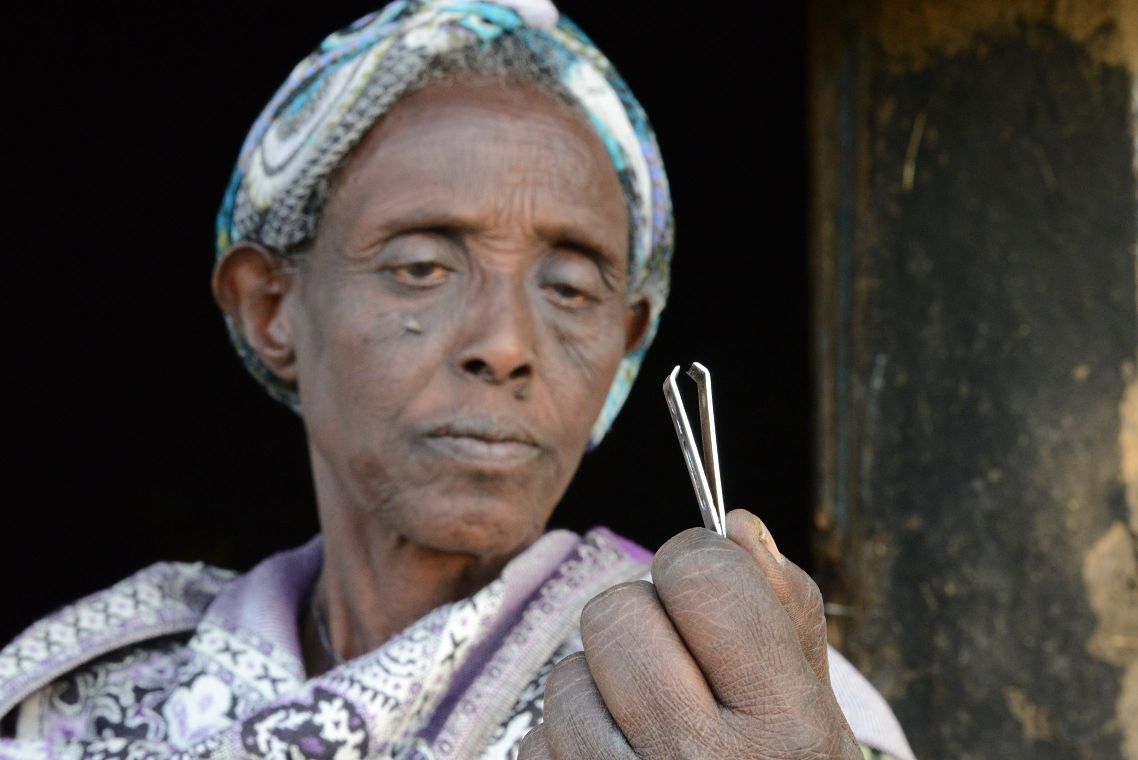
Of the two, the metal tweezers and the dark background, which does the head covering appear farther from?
the dark background

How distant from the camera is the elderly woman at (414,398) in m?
1.61

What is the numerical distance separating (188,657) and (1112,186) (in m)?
1.92

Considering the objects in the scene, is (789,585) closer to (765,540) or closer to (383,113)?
(765,540)

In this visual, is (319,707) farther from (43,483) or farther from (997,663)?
(43,483)

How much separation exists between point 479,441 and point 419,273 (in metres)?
0.27

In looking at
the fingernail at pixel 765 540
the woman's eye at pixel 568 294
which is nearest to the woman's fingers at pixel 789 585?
the fingernail at pixel 765 540

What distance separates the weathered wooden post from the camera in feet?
8.21

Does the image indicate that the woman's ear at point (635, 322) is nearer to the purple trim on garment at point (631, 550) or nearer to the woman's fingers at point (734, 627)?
the purple trim on garment at point (631, 550)

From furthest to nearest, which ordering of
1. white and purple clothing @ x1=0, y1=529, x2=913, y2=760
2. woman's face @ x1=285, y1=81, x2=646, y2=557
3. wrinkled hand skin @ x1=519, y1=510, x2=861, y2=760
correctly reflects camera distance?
woman's face @ x1=285, y1=81, x2=646, y2=557
white and purple clothing @ x1=0, y1=529, x2=913, y2=760
wrinkled hand skin @ x1=519, y1=510, x2=861, y2=760

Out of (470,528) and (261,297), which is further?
(261,297)

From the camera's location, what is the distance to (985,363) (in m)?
A: 2.60

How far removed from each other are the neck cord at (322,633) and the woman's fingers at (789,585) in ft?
3.13

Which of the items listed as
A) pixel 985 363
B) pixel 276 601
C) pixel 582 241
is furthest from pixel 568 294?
pixel 985 363

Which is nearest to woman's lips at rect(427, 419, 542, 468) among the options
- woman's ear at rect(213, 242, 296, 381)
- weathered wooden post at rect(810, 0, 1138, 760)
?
woman's ear at rect(213, 242, 296, 381)
